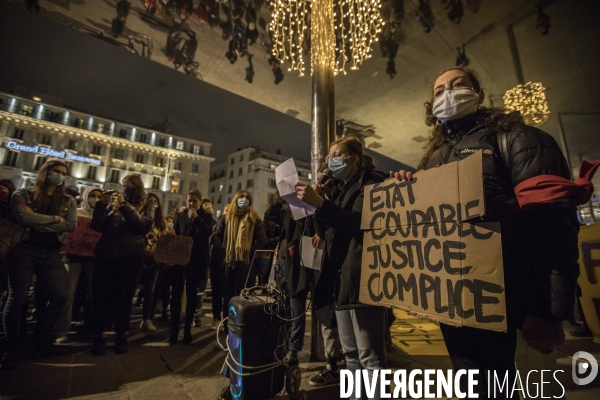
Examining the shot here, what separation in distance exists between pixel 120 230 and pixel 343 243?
285cm

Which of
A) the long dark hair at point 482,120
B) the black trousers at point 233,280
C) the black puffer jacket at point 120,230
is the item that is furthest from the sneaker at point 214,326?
the long dark hair at point 482,120

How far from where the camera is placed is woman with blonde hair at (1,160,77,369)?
2855mm

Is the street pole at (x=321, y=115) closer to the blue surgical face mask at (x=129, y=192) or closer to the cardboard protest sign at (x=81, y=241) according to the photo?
the blue surgical face mask at (x=129, y=192)

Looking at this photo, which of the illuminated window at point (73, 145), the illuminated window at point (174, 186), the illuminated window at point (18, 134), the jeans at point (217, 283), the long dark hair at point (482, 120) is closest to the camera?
the long dark hair at point (482, 120)

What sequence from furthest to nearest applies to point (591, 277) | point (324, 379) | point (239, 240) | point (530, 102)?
point (530, 102)
point (239, 240)
point (591, 277)
point (324, 379)

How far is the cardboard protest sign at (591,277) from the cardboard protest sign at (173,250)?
540 cm

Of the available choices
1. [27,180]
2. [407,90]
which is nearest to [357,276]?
[407,90]

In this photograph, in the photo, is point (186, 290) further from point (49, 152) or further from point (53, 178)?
point (49, 152)

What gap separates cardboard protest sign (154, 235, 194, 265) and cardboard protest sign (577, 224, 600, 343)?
5404 millimetres

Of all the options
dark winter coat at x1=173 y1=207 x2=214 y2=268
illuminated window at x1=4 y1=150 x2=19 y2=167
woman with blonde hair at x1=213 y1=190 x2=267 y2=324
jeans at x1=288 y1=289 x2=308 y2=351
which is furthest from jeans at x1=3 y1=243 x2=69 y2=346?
illuminated window at x1=4 y1=150 x2=19 y2=167

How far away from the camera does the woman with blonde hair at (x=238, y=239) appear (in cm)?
393

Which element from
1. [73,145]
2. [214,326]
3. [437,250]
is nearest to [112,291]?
[214,326]

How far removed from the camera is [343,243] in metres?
2.01

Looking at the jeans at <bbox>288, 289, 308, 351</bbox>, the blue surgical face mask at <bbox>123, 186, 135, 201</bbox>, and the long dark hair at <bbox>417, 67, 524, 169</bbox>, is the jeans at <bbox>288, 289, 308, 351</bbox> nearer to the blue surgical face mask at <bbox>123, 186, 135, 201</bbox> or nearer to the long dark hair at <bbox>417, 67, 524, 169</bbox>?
the long dark hair at <bbox>417, 67, 524, 169</bbox>
